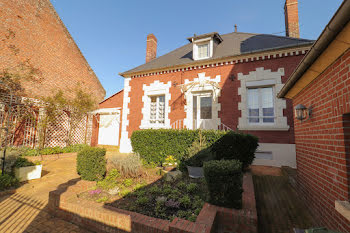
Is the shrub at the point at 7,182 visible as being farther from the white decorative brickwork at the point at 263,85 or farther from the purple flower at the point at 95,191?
the white decorative brickwork at the point at 263,85

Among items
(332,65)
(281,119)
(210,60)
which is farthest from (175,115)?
(332,65)

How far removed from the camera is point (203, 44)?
9703 millimetres

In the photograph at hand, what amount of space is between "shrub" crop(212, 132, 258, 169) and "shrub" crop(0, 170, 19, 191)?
5881 mm

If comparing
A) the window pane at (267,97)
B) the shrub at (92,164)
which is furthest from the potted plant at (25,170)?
the window pane at (267,97)

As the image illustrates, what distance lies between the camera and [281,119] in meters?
7.20

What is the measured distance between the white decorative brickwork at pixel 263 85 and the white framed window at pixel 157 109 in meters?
4.36

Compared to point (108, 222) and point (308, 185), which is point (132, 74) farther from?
point (308, 185)

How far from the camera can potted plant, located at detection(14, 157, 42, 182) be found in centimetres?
498

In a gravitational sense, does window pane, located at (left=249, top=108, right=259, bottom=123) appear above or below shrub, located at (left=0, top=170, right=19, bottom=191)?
above

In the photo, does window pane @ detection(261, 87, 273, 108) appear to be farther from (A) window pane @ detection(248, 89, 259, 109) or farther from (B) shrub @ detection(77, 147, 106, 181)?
(B) shrub @ detection(77, 147, 106, 181)

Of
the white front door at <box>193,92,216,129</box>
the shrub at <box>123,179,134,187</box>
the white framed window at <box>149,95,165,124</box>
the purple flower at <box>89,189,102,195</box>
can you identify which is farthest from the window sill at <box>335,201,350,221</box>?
the white framed window at <box>149,95,165,124</box>

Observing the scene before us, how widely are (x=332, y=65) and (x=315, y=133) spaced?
4.16 feet

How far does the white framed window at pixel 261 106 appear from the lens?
7590 millimetres

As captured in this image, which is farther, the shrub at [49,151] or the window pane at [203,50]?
the window pane at [203,50]
